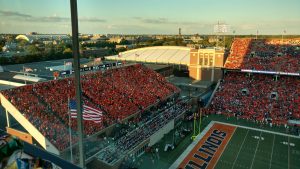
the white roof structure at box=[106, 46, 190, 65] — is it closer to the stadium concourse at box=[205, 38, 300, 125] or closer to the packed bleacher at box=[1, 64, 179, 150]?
the stadium concourse at box=[205, 38, 300, 125]

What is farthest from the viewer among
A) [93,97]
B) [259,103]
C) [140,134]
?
[259,103]

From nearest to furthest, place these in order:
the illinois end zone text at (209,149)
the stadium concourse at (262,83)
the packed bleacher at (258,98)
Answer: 1. the illinois end zone text at (209,149)
2. the packed bleacher at (258,98)
3. the stadium concourse at (262,83)

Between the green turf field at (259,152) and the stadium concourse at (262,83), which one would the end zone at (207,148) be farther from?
the stadium concourse at (262,83)

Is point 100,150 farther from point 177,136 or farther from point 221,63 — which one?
point 221,63

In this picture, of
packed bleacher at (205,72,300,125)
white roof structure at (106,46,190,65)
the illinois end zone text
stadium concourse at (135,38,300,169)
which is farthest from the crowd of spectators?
white roof structure at (106,46,190,65)

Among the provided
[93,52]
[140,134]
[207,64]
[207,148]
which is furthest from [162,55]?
[140,134]

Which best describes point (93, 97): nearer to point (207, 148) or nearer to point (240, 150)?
point (207, 148)

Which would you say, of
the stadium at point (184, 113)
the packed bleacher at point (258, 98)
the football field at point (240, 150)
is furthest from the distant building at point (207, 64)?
the football field at point (240, 150)
